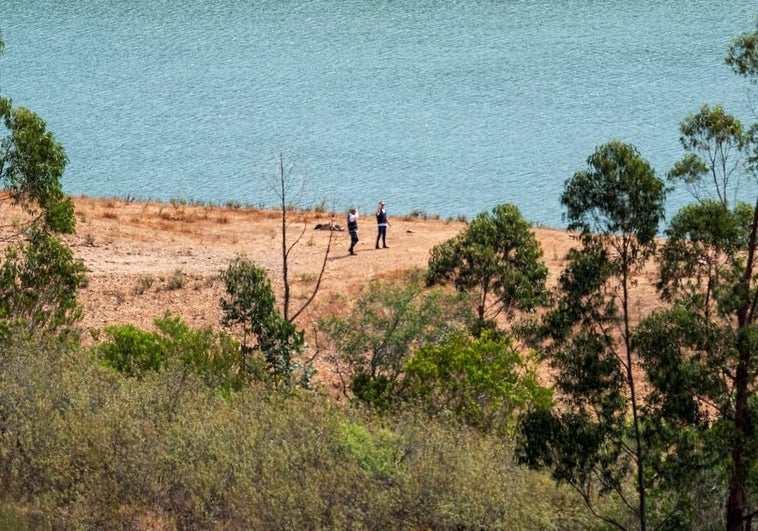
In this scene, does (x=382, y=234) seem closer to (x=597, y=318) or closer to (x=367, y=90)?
(x=367, y=90)

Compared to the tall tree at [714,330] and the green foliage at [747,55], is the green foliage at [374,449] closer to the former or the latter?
the tall tree at [714,330]

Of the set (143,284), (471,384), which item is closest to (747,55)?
(471,384)

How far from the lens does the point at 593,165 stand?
2077cm

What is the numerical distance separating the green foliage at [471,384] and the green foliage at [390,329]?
233 cm

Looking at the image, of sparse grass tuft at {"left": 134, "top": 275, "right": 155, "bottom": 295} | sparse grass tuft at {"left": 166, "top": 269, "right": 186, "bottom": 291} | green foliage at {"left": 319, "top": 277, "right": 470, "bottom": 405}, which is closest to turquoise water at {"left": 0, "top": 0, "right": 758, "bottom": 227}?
sparse grass tuft at {"left": 166, "top": 269, "right": 186, "bottom": 291}

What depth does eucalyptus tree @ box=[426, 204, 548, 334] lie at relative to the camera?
35.5m

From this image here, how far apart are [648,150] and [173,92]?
84.3 ft

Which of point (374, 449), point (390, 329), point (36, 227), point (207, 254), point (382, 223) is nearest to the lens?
point (374, 449)

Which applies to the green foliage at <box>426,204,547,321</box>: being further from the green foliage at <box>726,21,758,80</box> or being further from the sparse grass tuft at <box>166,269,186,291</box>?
the green foliage at <box>726,21,758,80</box>

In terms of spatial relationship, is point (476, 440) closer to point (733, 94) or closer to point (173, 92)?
point (733, 94)

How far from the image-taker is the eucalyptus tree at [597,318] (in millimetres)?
20719

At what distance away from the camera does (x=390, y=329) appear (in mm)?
34219

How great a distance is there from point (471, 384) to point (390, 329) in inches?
183

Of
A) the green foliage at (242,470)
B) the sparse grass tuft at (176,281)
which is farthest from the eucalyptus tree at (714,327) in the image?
the sparse grass tuft at (176,281)
